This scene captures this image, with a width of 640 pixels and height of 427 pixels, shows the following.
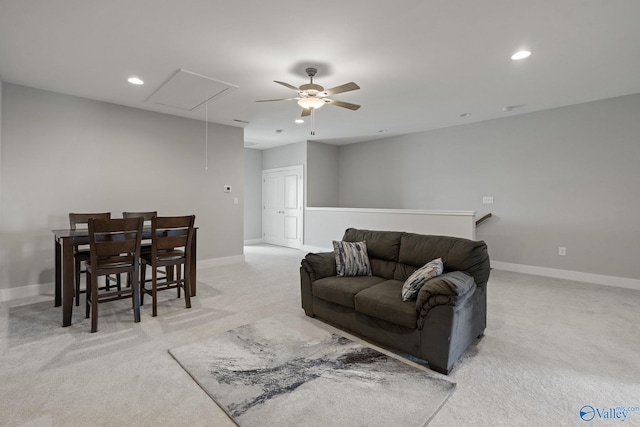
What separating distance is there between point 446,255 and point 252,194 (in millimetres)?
6342

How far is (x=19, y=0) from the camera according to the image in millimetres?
2141

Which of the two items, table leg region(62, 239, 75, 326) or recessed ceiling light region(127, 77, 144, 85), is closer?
table leg region(62, 239, 75, 326)

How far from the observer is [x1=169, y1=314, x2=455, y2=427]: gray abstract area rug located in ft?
5.49

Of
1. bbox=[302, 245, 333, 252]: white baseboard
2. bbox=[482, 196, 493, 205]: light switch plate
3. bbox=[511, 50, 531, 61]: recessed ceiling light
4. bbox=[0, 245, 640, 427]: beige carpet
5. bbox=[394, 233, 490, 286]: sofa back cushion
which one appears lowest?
bbox=[0, 245, 640, 427]: beige carpet

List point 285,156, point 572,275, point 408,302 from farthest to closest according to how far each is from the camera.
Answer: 1. point 285,156
2. point 572,275
3. point 408,302

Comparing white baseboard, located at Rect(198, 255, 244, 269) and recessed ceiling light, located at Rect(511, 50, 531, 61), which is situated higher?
recessed ceiling light, located at Rect(511, 50, 531, 61)

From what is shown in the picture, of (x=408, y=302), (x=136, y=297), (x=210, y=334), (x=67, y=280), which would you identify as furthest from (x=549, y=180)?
(x=67, y=280)

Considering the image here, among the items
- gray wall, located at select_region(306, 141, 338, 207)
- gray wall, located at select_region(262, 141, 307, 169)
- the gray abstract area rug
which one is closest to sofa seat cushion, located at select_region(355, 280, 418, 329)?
the gray abstract area rug

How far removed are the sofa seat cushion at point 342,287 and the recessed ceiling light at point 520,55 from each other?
253 centimetres

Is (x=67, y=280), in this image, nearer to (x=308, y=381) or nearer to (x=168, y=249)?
(x=168, y=249)

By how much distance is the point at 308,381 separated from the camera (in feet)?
6.50

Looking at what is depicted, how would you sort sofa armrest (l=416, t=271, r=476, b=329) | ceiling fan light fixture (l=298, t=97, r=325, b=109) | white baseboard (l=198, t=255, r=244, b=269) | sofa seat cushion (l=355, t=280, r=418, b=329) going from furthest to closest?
white baseboard (l=198, t=255, r=244, b=269)
ceiling fan light fixture (l=298, t=97, r=325, b=109)
sofa seat cushion (l=355, t=280, r=418, b=329)
sofa armrest (l=416, t=271, r=476, b=329)

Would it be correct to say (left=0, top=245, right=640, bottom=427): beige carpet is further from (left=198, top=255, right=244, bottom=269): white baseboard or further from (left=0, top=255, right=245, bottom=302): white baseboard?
(left=198, top=255, right=244, bottom=269): white baseboard

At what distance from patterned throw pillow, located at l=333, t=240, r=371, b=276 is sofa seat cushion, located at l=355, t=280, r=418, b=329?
0.39 m
